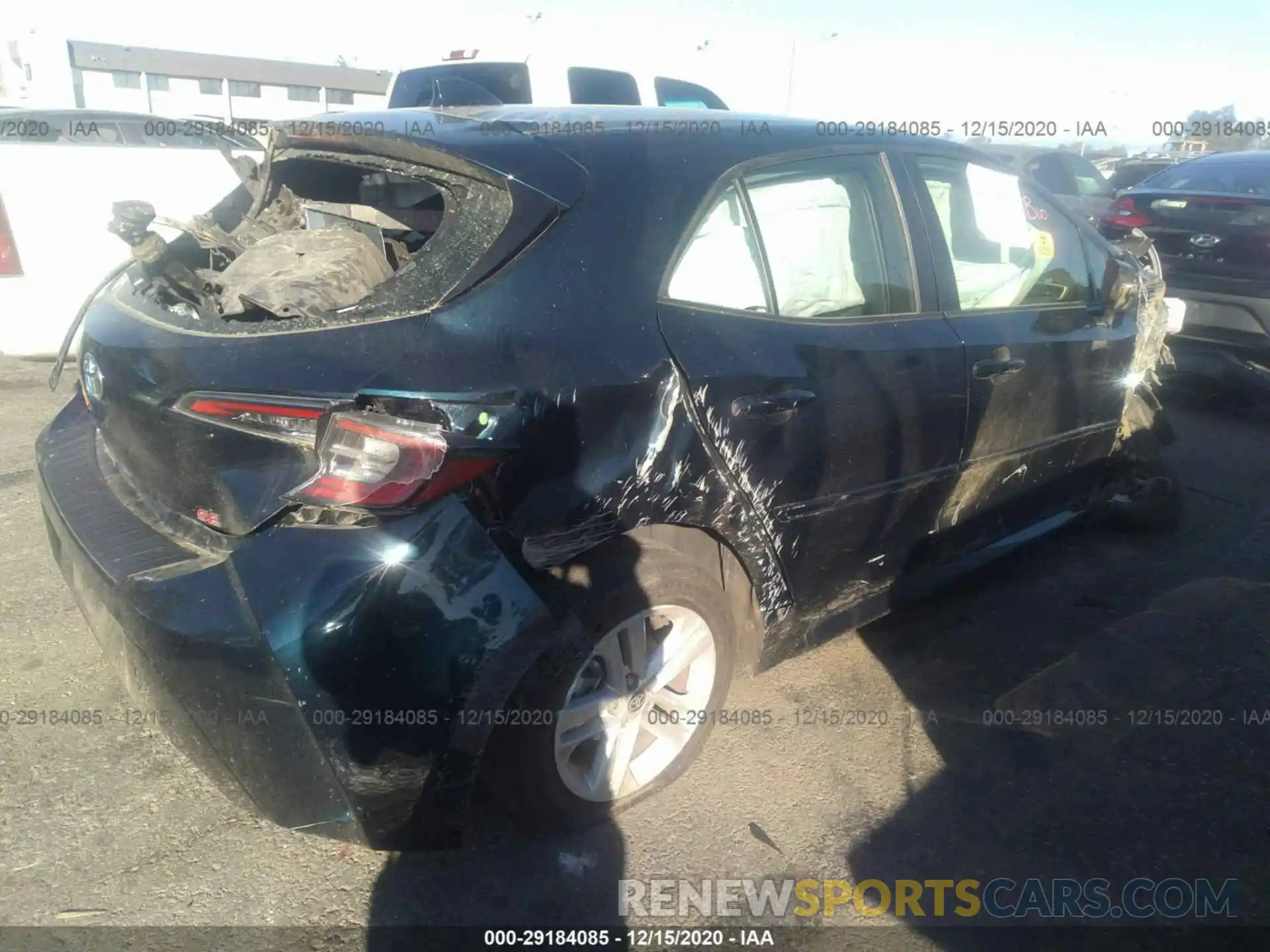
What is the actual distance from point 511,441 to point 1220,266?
5.95 metres

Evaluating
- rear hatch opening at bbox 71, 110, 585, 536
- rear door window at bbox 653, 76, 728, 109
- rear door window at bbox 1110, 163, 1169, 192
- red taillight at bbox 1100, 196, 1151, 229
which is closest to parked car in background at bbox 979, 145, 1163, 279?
rear door window at bbox 1110, 163, 1169, 192

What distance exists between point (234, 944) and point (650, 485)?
4.48ft

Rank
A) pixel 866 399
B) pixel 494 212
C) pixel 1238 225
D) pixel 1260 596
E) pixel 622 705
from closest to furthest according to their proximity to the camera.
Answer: pixel 494 212
pixel 622 705
pixel 866 399
pixel 1260 596
pixel 1238 225

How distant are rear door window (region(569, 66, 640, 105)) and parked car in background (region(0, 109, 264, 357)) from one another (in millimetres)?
3306

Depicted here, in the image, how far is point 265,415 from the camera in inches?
75.8

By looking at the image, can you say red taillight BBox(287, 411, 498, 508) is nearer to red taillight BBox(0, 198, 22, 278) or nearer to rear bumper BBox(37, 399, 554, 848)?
rear bumper BBox(37, 399, 554, 848)

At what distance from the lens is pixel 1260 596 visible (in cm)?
382

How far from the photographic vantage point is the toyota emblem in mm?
2383

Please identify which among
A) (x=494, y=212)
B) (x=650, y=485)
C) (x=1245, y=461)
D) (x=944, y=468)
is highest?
(x=494, y=212)

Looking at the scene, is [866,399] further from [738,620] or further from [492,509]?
[492,509]

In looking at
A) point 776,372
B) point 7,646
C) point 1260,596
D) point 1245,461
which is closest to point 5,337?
point 7,646

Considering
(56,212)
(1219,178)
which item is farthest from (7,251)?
(1219,178)

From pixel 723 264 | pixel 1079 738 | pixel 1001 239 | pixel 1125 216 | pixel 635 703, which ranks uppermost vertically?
pixel 723 264

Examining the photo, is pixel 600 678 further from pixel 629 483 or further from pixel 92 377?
pixel 92 377
